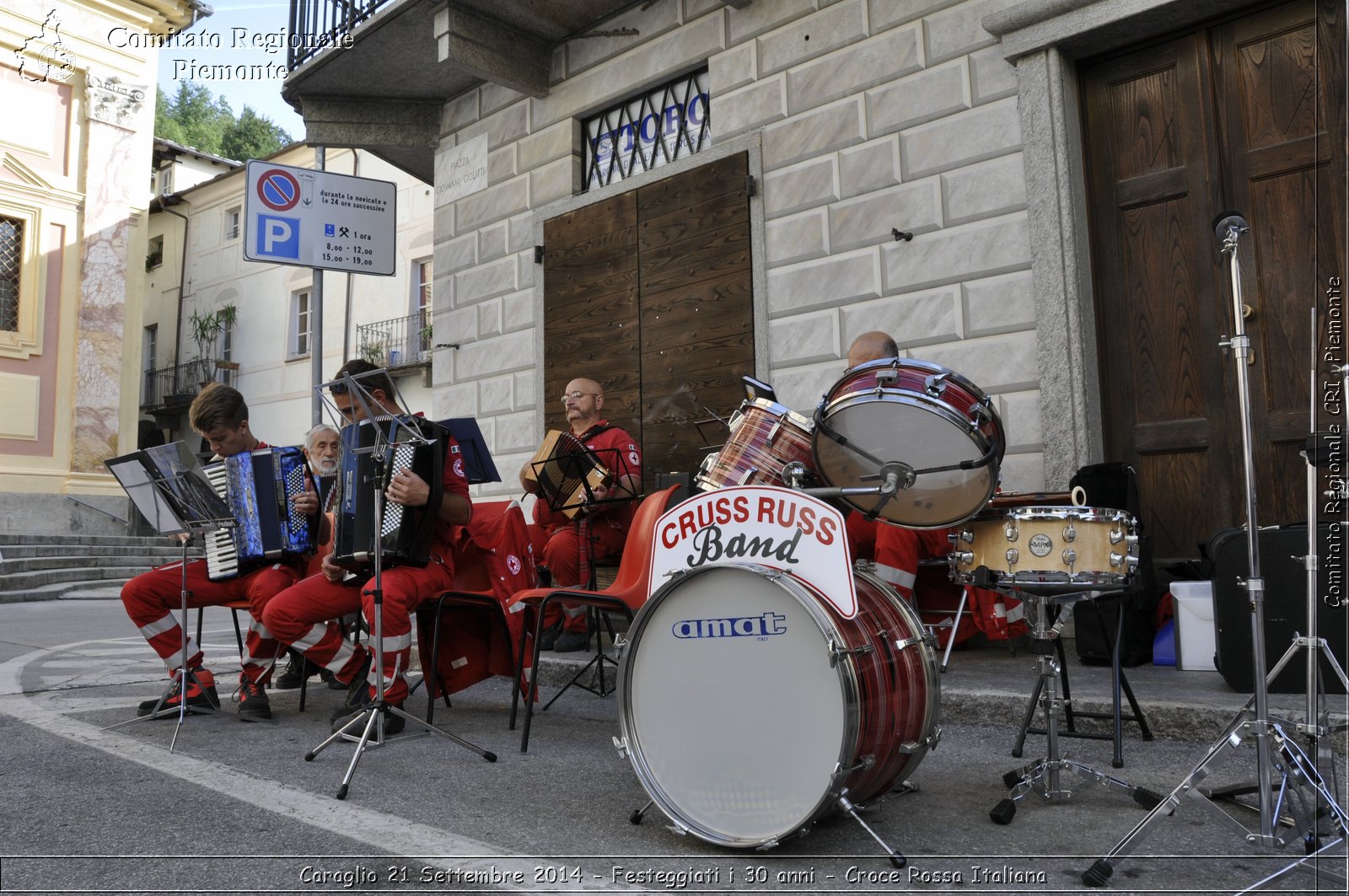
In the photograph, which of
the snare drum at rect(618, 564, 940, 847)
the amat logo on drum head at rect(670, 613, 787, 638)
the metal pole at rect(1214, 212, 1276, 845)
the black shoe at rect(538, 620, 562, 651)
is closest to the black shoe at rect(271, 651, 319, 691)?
the black shoe at rect(538, 620, 562, 651)

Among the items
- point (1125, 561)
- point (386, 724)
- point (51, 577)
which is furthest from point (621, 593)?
point (51, 577)

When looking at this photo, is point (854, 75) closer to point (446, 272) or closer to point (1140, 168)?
point (1140, 168)

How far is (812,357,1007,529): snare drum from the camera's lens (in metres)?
3.24

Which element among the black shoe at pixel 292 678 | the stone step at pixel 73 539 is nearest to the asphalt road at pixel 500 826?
the black shoe at pixel 292 678

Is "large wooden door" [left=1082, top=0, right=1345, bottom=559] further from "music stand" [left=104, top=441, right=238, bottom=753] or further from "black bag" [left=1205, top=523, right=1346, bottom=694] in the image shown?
"music stand" [left=104, top=441, right=238, bottom=753]

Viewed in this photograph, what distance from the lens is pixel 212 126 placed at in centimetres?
4172

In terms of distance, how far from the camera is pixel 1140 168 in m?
6.12

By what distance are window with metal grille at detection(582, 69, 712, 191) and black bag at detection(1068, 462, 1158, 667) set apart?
4.35 metres

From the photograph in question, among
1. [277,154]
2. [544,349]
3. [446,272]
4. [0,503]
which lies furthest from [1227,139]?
[277,154]

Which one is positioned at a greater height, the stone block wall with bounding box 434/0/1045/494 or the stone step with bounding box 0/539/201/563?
the stone block wall with bounding box 434/0/1045/494

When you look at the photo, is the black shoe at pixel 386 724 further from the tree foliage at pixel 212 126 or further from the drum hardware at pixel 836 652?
the tree foliage at pixel 212 126

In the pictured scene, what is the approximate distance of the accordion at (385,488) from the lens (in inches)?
173

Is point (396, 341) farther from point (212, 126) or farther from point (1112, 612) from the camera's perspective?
point (212, 126)

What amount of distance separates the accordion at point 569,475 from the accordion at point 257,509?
5.83 feet
